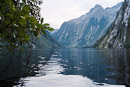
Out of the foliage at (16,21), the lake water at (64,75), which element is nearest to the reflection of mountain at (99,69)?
the lake water at (64,75)

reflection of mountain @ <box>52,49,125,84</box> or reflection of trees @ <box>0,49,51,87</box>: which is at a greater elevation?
reflection of trees @ <box>0,49,51,87</box>

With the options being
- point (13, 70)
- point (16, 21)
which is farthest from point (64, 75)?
point (16, 21)

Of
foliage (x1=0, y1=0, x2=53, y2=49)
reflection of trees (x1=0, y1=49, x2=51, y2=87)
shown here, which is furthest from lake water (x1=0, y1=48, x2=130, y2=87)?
foliage (x1=0, y1=0, x2=53, y2=49)

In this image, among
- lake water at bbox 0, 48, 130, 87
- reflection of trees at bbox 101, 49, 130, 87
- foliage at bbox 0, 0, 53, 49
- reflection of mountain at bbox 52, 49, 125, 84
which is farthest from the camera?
reflection of mountain at bbox 52, 49, 125, 84

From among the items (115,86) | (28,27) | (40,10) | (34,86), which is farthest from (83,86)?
(28,27)

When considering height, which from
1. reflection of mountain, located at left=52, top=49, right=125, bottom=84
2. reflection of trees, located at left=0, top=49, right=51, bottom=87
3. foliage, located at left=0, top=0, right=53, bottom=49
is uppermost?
foliage, located at left=0, top=0, right=53, bottom=49

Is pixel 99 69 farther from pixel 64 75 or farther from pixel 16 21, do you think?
pixel 16 21

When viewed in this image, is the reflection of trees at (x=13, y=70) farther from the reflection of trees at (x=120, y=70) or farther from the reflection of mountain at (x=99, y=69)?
the reflection of trees at (x=120, y=70)

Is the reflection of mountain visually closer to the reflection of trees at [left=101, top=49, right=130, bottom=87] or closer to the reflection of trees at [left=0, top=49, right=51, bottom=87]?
the reflection of trees at [left=101, top=49, right=130, bottom=87]

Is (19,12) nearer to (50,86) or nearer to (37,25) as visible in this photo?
(37,25)

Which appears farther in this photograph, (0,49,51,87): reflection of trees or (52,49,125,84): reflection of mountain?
(52,49,125,84): reflection of mountain

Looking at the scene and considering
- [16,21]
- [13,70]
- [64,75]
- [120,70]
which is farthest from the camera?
[120,70]

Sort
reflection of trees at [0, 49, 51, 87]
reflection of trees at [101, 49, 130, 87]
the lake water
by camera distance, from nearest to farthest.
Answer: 1. reflection of trees at [0, 49, 51, 87]
2. the lake water
3. reflection of trees at [101, 49, 130, 87]

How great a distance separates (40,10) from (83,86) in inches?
614
